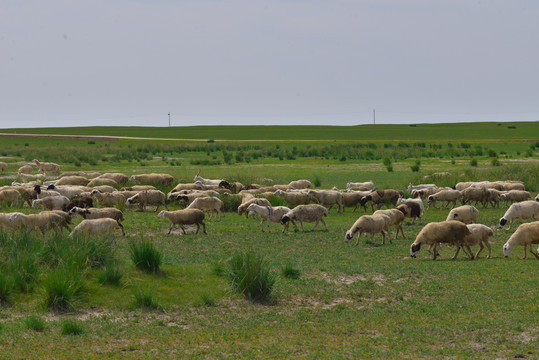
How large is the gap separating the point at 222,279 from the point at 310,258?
3.93 m

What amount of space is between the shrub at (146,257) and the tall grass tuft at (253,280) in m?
1.85

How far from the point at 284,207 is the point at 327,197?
545 cm

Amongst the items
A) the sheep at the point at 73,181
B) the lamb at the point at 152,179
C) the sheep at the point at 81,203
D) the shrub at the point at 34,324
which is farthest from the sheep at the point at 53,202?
the shrub at the point at 34,324

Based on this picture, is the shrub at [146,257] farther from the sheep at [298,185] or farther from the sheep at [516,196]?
the sheep at [298,185]

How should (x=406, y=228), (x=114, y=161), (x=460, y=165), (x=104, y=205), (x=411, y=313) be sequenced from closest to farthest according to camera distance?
(x=411, y=313)
(x=406, y=228)
(x=104, y=205)
(x=460, y=165)
(x=114, y=161)

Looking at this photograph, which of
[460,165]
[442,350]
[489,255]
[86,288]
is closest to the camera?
[442,350]

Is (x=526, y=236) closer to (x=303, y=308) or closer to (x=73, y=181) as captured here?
(x=303, y=308)

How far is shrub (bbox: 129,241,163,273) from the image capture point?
1477 cm

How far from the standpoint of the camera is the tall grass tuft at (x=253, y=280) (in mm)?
13719

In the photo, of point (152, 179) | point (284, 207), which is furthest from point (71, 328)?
point (152, 179)

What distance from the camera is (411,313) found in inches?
494

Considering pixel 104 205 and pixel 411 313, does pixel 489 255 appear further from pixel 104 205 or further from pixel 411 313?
pixel 104 205

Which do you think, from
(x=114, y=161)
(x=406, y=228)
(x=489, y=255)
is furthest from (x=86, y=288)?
(x=114, y=161)

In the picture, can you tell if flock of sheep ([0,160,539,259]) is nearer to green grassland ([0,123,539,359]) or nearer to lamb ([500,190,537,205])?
lamb ([500,190,537,205])
